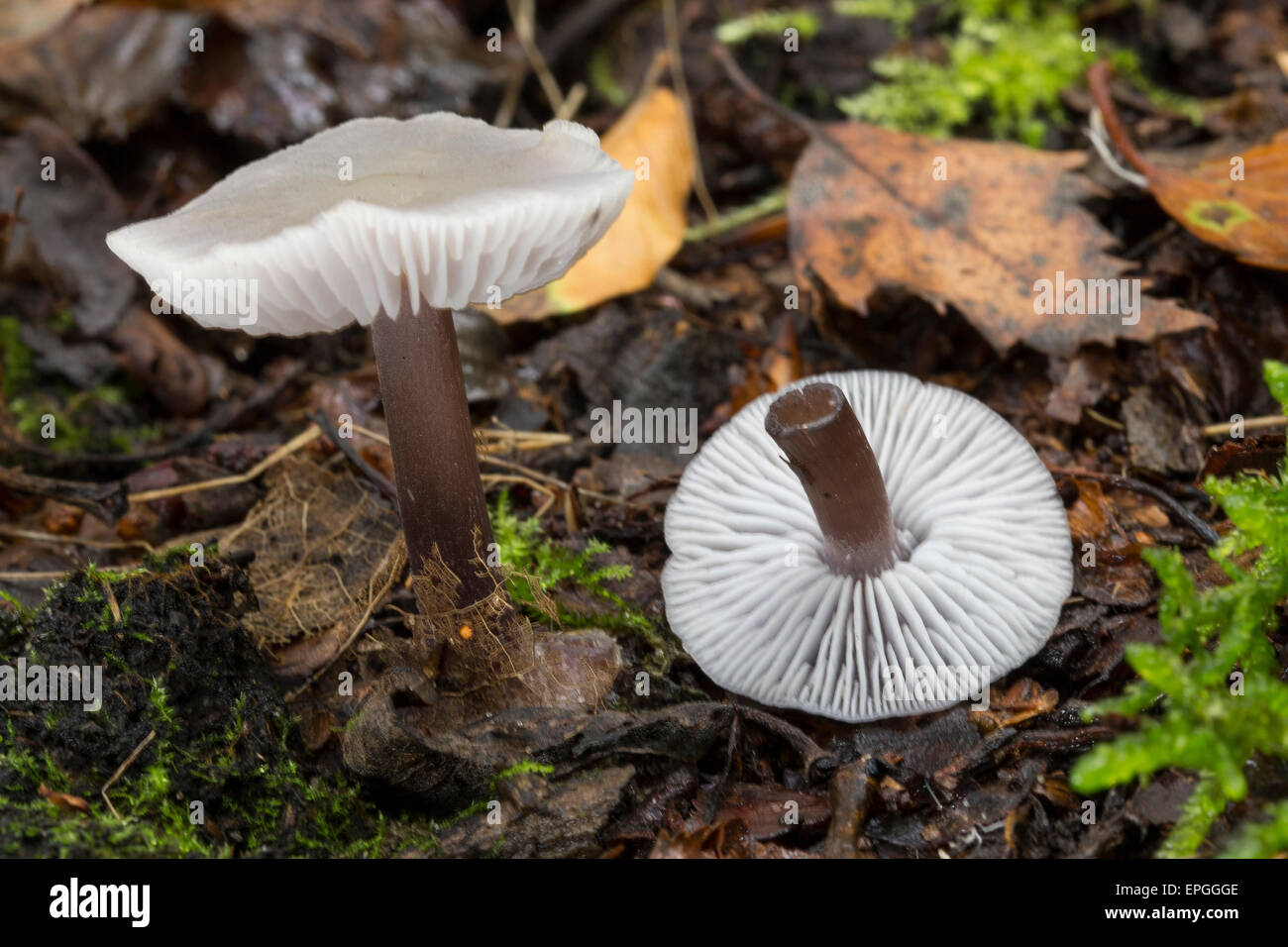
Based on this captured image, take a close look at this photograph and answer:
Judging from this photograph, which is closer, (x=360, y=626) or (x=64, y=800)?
(x=64, y=800)

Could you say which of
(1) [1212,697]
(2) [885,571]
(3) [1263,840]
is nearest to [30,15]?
(2) [885,571]

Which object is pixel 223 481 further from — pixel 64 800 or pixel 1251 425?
pixel 1251 425

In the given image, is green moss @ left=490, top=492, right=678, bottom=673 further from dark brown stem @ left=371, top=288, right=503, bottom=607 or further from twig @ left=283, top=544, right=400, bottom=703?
twig @ left=283, top=544, right=400, bottom=703

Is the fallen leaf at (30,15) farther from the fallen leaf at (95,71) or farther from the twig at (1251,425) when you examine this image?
the twig at (1251,425)

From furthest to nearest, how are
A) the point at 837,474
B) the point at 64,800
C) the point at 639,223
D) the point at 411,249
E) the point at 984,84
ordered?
the point at 984,84 → the point at 639,223 → the point at 837,474 → the point at 64,800 → the point at 411,249

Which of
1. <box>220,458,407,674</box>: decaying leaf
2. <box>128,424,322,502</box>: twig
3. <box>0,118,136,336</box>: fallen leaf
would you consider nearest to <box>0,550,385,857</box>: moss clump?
<box>220,458,407,674</box>: decaying leaf
